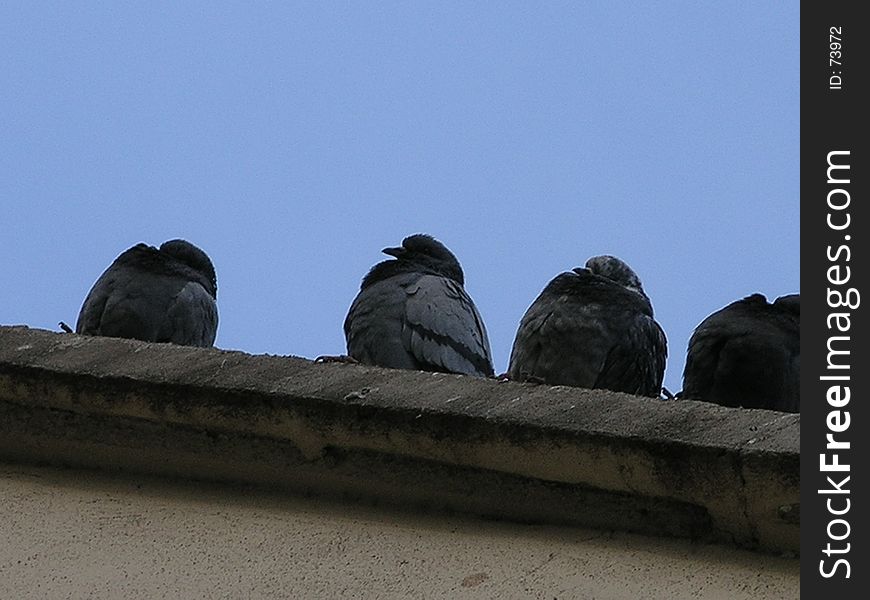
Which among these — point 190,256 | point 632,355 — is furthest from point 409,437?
point 190,256

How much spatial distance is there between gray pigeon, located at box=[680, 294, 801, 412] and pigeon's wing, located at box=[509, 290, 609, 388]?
55 centimetres

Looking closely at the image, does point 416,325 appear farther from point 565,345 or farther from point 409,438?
point 409,438

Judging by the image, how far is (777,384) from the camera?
634cm

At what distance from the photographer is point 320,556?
3764mm

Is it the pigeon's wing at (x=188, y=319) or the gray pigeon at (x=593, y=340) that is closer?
the gray pigeon at (x=593, y=340)

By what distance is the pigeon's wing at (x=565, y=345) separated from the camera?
700cm

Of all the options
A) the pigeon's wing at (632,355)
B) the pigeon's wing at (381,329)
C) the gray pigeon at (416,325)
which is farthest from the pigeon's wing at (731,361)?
the pigeon's wing at (381,329)

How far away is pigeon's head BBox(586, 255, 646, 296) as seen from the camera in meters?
7.45

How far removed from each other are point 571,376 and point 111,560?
11.5ft

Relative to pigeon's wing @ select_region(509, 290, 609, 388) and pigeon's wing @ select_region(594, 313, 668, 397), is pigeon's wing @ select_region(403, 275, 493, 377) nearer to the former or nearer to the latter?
pigeon's wing @ select_region(509, 290, 609, 388)

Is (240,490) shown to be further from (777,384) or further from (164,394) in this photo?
(777,384)

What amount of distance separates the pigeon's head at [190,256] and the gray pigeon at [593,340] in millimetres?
2070

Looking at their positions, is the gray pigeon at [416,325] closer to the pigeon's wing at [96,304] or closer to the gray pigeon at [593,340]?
the gray pigeon at [593,340]

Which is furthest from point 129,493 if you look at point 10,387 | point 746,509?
point 746,509
